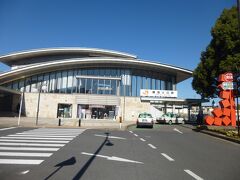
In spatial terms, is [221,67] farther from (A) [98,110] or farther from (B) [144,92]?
(A) [98,110]

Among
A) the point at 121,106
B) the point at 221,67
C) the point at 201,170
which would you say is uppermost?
the point at 221,67

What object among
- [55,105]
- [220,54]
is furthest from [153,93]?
[55,105]

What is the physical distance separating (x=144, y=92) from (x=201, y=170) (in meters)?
34.6

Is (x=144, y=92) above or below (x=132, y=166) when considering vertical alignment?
above

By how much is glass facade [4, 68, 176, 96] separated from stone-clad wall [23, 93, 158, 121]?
1.34m

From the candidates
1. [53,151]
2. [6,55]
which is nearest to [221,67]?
[53,151]

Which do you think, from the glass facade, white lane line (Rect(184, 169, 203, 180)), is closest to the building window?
the glass facade

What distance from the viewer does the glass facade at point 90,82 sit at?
42.0 meters

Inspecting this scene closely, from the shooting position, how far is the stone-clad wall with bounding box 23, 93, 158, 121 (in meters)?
40.4

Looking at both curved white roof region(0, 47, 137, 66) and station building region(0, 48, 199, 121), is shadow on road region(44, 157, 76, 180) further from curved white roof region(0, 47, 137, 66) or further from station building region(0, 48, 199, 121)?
curved white roof region(0, 47, 137, 66)

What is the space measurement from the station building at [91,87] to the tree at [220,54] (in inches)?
398

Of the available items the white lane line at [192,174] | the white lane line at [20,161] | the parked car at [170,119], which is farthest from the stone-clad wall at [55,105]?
the white lane line at [192,174]

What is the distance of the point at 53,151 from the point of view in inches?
353

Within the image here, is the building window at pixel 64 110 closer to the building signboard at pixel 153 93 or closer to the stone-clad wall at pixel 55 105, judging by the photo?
the stone-clad wall at pixel 55 105
